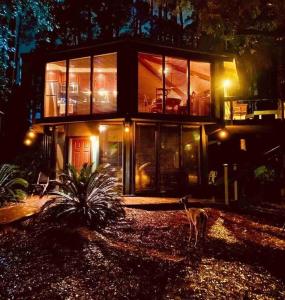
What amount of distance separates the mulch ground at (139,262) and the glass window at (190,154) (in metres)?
5.07

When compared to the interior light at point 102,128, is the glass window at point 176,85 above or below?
above

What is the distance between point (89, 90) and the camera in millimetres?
13422

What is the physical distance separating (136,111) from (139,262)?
7575 millimetres

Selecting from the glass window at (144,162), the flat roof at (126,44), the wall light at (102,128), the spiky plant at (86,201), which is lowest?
the spiky plant at (86,201)

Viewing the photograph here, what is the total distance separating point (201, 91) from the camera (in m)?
14.2

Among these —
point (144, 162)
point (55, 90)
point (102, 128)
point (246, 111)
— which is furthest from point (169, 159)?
point (246, 111)

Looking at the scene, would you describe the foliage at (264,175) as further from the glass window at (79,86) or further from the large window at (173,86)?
the glass window at (79,86)

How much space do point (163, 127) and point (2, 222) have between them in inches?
290

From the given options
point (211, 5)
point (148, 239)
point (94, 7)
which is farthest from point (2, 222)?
point (94, 7)

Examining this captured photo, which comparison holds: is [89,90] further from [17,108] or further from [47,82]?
[17,108]

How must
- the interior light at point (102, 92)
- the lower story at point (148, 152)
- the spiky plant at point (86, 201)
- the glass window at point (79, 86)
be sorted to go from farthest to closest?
the glass window at point (79, 86) < the interior light at point (102, 92) < the lower story at point (148, 152) < the spiky plant at point (86, 201)

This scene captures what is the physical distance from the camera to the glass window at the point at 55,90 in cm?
1398

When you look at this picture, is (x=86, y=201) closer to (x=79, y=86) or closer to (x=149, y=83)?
(x=79, y=86)

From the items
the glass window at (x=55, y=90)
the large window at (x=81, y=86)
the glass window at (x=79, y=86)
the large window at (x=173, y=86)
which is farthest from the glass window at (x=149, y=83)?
the glass window at (x=55, y=90)
